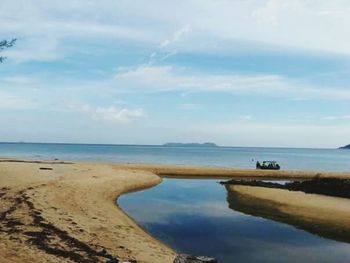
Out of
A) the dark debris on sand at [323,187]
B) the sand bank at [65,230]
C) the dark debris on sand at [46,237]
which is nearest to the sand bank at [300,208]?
the dark debris on sand at [323,187]

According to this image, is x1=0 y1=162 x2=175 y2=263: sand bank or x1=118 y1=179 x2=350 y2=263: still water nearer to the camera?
x1=0 y1=162 x2=175 y2=263: sand bank

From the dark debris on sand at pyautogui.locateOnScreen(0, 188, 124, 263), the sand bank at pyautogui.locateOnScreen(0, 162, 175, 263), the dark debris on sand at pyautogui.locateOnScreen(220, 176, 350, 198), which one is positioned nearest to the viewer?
the dark debris on sand at pyautogui.locateOnScreen(0, 188, 124, 263)

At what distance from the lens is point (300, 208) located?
34938 mm

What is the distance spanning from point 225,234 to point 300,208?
1105 centimetres

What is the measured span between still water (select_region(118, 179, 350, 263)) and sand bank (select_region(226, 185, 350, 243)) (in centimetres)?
119

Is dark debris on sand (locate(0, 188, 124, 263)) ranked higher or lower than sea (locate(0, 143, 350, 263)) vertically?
higher

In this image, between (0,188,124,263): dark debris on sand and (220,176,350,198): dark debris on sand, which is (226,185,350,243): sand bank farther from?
(0,188,124,263): dark debris on sand

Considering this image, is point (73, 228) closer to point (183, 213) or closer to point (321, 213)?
point (183, 213)

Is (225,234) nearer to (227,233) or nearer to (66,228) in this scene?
(227,233)

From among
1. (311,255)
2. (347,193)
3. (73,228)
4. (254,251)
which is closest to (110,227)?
(73,228)

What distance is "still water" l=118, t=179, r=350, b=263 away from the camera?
2181cm

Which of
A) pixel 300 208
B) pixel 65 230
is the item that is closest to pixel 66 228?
pixel 65 230

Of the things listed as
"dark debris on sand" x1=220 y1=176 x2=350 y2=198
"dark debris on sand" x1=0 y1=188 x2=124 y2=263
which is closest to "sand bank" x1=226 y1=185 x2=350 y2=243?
"dark debris on sand" x1=220 y1=176 x2=350 y2=198

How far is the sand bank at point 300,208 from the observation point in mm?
28303
